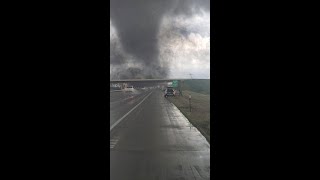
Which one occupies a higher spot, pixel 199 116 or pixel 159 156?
pixel 159 156

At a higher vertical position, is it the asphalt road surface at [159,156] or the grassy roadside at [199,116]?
the asphalt road surface at [159,156]

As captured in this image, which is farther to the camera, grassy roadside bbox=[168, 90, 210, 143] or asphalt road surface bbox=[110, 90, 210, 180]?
grassy roadside bbox=[168, 90, 210, 143]

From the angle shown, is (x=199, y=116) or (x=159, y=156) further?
(x=199, y=116)

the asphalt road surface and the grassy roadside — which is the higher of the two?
the asphalt road surface

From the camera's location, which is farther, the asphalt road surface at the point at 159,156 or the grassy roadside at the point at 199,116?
the grassy roadside at the point at 199,116
